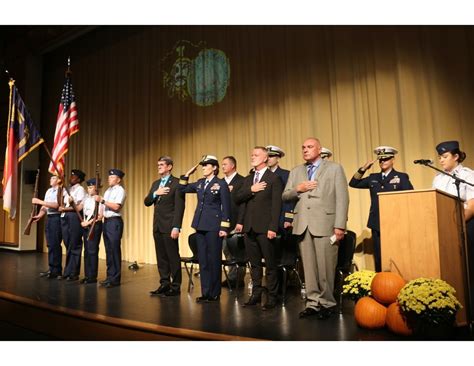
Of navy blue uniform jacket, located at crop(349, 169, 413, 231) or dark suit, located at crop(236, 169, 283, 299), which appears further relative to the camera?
navy blue uniform jacket, located at crop(349, 169, 413, 231)

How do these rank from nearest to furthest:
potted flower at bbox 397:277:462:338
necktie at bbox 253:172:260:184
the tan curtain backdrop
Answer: potted flower at bbox 397:277:462:338 → necktie at bbox 253:172:260:184 → the tan curtain backdrop

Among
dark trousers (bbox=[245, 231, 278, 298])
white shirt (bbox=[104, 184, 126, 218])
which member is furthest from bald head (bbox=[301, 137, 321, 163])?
white shirt (bbox=[104, 184, 126, 218])

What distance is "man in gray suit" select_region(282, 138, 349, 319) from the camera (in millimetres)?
3305

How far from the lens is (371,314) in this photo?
117 inches

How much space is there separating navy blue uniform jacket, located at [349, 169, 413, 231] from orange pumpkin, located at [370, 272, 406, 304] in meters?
1.61

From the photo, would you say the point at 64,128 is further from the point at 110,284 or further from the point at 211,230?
the point at 211,230

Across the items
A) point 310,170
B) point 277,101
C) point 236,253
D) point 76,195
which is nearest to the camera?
point 310,170

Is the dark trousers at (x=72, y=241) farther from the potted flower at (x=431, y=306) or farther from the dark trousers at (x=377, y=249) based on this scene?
the potted flower at (x=431, y=306)

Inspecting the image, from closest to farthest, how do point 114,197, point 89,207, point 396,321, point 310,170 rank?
point 396,321 < point 310,170 < point 114,197 < point 89,207

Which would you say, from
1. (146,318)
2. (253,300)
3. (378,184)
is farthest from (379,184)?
(146,318)

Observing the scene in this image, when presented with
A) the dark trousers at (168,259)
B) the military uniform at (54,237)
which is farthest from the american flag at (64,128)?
the dark trousers at (168,259)

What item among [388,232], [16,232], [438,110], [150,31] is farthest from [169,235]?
[16,232]

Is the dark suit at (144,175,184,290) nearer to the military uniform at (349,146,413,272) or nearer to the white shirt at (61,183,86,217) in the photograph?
the white shirt at (61,183,86,217)

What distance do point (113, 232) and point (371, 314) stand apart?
3150mm
